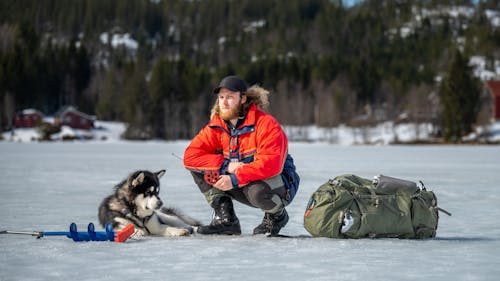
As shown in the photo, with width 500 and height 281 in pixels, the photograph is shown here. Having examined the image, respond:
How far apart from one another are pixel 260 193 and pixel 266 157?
0.31 meters

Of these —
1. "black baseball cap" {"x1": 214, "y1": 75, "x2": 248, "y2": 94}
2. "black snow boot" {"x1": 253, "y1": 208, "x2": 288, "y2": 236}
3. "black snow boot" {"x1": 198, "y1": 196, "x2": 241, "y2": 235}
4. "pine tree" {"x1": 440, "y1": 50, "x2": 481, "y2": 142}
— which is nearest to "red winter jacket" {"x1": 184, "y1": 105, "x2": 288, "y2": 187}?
"black baseball cap" {"x1": 214, "y1": 75, "x2": 248, "y2": 94}

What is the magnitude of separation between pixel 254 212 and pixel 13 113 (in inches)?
2710

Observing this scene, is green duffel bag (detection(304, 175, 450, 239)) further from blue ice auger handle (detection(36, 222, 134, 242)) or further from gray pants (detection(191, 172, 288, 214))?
blue ice auger handle (detection(36, 222, 134, 242))

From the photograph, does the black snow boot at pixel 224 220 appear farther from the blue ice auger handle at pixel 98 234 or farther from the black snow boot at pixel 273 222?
the blue ice auger handle at pixel 98 234

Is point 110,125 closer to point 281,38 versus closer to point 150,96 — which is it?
point 150,96

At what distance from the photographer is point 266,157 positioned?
4.64 meters

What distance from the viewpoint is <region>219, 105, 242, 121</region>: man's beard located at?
4863 millimetres

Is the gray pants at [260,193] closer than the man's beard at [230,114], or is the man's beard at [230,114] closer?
the gray pants at [260,193]

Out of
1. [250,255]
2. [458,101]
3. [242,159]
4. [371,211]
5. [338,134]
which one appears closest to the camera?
[250,255]

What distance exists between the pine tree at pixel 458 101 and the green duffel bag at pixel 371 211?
50.1m

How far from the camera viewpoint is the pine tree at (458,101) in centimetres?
5294

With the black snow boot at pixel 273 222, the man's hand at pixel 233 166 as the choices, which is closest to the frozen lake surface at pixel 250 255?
the black snow boot at pixel 273 222

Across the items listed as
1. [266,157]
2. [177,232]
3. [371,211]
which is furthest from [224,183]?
[371,211]

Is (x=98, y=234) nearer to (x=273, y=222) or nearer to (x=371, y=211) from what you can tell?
(x=273, y=222)
